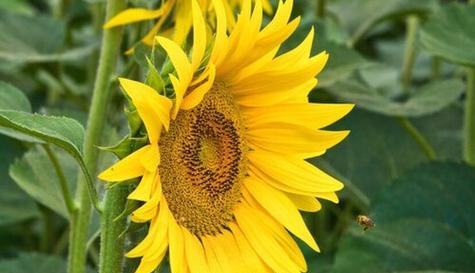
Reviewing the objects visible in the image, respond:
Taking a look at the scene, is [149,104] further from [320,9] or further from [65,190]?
[320,9]

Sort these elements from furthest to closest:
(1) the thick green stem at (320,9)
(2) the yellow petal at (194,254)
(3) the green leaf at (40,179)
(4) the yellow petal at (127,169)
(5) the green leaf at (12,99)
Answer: (1) the thick green stem at (320,9) < (3) the green leaf at (40,179) < (5) the green leaf at (12,99) < (2) the yellow petal at (194,254) < (4) the yellow petal at (127,169)

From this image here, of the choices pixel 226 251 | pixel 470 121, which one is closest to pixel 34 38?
pixel 470 121

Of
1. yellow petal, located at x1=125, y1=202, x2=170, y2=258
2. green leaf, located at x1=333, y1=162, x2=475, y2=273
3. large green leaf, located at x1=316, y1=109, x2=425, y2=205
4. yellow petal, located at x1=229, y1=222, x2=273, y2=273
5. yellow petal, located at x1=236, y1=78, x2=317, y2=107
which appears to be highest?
yellow petal, located at x1=236, y1=78, x2=317, y2=107

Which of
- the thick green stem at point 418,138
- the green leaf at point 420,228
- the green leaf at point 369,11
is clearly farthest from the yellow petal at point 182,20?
the green leaf at point 369,11

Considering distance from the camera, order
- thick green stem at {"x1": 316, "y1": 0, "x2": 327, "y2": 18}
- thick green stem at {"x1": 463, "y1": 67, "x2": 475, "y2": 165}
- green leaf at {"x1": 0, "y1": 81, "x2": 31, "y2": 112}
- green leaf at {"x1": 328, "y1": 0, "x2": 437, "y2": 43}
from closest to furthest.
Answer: green leaf at {"x1": 0, "y1": 81, "x2": 31, "y2": 112}
thick green stem at {"x1": 463, "y1": 67, "x2": 475, "y2": 165}
thick green stem at {"x1": 316, "y1": 0, "x2": 327, "y2": 18}
green leaf at {"x1": 328, "y1": 0, "x2": 437, "y2": 43}

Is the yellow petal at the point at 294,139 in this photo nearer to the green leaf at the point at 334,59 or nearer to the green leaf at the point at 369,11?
the green leaf at the point at 334,59

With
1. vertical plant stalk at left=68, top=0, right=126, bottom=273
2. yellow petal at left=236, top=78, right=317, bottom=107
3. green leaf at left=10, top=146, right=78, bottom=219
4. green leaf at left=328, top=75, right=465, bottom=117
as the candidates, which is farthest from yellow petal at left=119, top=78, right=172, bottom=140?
green leaf at left=328, top=75, right=465, bottom=117

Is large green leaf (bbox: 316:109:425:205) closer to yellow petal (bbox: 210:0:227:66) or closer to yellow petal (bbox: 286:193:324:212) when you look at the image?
yellow petal (bbox: 286:193:324:212)

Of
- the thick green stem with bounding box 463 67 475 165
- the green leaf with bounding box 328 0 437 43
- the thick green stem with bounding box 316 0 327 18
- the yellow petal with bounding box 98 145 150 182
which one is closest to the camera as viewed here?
the yellow petal with bounding box 98 145 150 182
